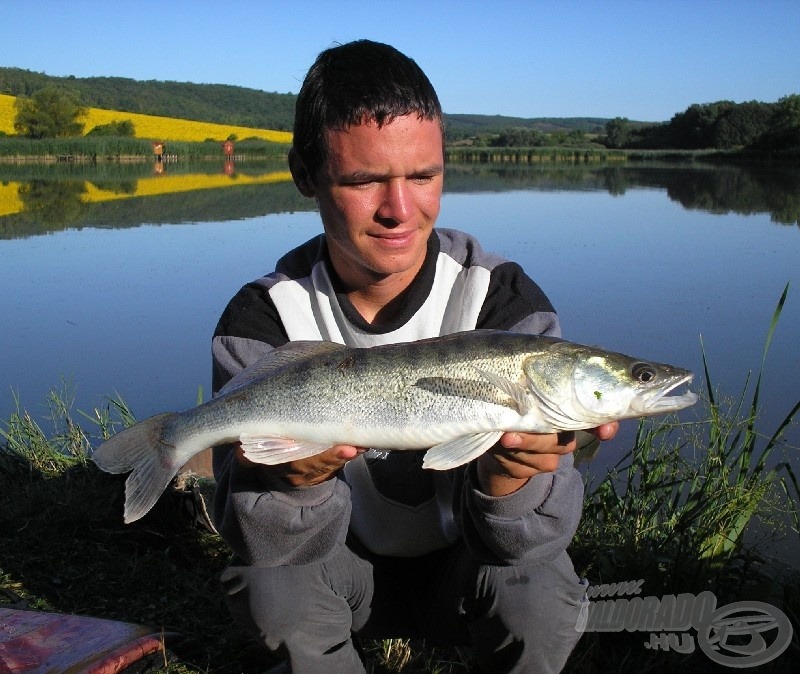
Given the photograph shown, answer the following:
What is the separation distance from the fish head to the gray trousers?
0.54m

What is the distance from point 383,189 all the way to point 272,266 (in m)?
8.90

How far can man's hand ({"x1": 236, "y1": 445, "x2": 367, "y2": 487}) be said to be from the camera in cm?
235

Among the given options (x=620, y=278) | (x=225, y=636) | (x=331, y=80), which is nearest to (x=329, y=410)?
(x=331, y=80)

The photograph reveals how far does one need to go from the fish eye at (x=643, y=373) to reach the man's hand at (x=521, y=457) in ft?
0.48

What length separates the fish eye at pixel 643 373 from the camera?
2320mm

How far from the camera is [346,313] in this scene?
2.83m

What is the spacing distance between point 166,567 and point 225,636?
0.66 m

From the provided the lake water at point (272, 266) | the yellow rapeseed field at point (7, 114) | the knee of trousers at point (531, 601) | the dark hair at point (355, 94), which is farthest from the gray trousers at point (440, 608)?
the yellow rapeseed field at point (7, 114)

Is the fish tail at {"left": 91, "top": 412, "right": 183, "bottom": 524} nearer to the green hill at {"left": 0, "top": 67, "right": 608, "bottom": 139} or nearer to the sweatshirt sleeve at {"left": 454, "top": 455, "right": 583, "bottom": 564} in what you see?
the sweatshirt sleeve at {"left": 454, "top": 455, "right": 583, "bottom": 564}

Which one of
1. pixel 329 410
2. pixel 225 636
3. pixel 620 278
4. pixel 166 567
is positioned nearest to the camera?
pixel 329 410

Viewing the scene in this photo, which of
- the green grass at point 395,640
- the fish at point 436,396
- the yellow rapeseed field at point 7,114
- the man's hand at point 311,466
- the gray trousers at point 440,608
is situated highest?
the yellow rapeseed field at point 7,114

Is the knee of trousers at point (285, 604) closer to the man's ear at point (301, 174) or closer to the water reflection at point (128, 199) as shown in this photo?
the man's ear at point (301, 174)

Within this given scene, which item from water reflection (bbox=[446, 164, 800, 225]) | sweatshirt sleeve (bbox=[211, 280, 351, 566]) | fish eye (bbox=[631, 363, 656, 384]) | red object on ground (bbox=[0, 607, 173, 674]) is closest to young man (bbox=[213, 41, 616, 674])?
sweatshirt sleeve (bbox=[211, 280, 351, 566])

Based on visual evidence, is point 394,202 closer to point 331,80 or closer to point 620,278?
point 331,80
